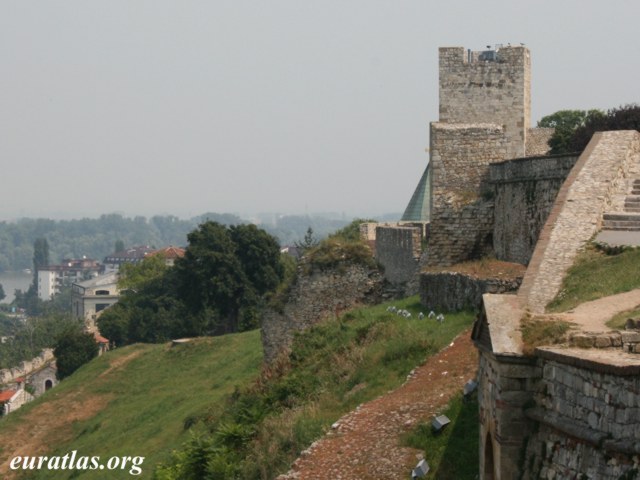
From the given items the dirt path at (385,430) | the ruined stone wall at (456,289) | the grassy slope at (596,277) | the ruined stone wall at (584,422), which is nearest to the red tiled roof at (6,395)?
the ruined stone wall at (456,289)

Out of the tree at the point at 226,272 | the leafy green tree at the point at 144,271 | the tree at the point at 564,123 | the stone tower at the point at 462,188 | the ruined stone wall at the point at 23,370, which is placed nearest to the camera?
the stone tower at the point at 462,188

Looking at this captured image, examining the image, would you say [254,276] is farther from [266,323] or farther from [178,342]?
[266,323]

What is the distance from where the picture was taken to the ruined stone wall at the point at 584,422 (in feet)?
27.0

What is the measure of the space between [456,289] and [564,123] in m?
24.6

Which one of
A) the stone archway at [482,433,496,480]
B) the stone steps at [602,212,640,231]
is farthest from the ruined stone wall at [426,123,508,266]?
the stone archway at [482,433,496,480]

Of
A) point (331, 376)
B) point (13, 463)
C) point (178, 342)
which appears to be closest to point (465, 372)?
point (331, 376)

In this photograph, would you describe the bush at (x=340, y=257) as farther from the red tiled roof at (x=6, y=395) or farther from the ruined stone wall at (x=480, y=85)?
the red tiled roof at (x=6, y=395)

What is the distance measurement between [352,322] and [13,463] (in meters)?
15.8

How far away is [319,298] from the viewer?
2992 centimetres

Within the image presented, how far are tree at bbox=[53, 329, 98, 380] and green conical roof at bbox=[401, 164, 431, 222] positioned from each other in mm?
28290

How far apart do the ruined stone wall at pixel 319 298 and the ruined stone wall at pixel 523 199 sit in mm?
6634

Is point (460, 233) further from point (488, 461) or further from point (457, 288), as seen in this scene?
point (488, 461)

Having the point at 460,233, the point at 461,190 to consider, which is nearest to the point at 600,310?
the point at 460,233

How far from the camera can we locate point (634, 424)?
8117 millimetres
